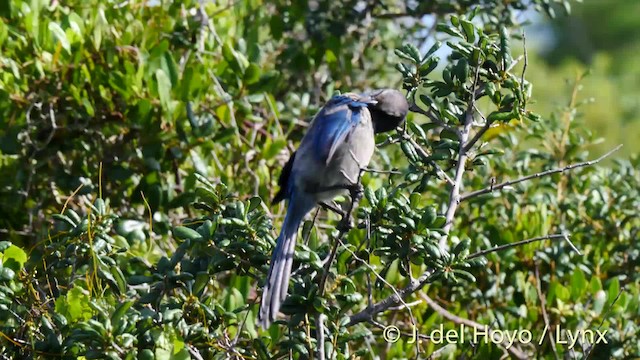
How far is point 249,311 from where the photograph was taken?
3689 mm

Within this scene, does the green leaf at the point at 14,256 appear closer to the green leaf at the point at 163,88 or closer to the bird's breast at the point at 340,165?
the bird's breast at the point at 340,165

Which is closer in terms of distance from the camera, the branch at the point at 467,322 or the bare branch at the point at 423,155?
the bare branch at the point at 423,155

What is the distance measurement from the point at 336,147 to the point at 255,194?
0.92 meters

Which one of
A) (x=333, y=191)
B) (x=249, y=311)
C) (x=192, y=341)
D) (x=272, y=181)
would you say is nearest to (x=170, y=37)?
(x=272, y=181)

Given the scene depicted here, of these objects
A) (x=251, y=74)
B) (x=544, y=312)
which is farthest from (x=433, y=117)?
(x=251, y=74)

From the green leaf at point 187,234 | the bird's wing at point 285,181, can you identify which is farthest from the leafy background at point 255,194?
the bird's wing at point 285,181

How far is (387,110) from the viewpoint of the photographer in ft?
13.6

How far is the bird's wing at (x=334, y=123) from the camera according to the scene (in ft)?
13.2

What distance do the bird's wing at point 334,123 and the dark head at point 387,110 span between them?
0.05 m

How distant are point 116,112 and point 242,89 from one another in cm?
60

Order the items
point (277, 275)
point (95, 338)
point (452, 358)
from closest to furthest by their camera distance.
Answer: point (95, 338) → point (277, 275) → point (452, 358)

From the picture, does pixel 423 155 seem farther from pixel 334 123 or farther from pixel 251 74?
pixel 251 74

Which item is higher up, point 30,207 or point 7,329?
point 7,329

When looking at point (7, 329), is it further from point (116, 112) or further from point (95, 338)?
point (116, 112)
